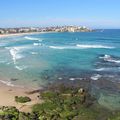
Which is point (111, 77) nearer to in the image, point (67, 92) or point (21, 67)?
point (67, 92)

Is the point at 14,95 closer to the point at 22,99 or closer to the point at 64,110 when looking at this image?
the point at 22,99

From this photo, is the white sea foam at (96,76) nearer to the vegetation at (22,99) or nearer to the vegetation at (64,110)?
the vegetation at (64,110)

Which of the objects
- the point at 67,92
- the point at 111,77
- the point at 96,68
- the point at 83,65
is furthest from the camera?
the point at 83,65

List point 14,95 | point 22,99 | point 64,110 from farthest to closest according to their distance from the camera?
point 14,95, point 22,99, point 64,110

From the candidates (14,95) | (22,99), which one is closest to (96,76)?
(14,95)

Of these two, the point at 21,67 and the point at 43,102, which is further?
the point at 21,67

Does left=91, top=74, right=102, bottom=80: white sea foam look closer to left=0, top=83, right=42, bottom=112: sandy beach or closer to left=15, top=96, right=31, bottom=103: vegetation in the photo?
left=0, top=83, right=42, bottom=112: sandy beach

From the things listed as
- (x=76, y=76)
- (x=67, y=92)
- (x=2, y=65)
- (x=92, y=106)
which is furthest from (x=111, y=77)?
(x=2, y=65)
